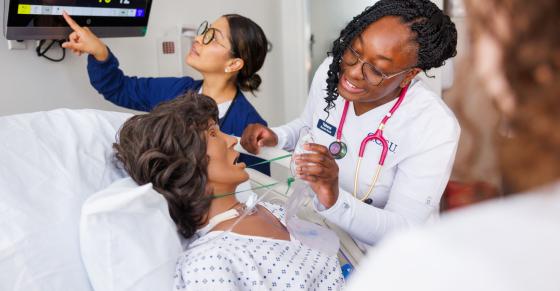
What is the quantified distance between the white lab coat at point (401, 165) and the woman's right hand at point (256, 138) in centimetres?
22

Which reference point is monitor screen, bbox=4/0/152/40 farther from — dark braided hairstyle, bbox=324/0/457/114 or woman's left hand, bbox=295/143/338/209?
woman's left hand, bbox=295/143/338/209

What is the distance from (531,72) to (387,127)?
114cm

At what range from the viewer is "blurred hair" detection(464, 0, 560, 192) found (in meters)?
0.38

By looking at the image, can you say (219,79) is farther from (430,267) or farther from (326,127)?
(430,267)

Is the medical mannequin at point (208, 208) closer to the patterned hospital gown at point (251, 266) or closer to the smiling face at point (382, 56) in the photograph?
the patterned hospital gown at point (251, 266)

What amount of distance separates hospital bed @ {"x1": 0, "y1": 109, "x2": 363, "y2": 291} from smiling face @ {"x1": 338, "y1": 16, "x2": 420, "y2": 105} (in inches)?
27.6

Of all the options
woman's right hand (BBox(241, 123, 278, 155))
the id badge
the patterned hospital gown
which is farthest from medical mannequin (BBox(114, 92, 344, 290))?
the id badge

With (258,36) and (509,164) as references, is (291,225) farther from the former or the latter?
(509,164)

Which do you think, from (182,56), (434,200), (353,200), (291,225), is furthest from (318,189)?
(182,56)

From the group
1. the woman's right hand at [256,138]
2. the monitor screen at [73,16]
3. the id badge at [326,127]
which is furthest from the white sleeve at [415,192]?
the monitor screen at [73,16]

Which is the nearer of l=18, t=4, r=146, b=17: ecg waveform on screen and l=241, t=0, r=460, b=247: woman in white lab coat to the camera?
l=241, t=0, r=460, b=247: woman in white lab coat

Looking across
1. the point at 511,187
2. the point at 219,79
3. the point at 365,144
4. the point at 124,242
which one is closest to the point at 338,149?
the point at 365,144

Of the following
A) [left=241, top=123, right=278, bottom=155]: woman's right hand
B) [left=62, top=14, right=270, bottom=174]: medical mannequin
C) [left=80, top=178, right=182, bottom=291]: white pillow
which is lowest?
[left=80, top=178, right=182, bottom=291]: white pillow

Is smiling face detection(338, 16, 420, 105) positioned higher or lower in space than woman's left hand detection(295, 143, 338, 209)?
higher
